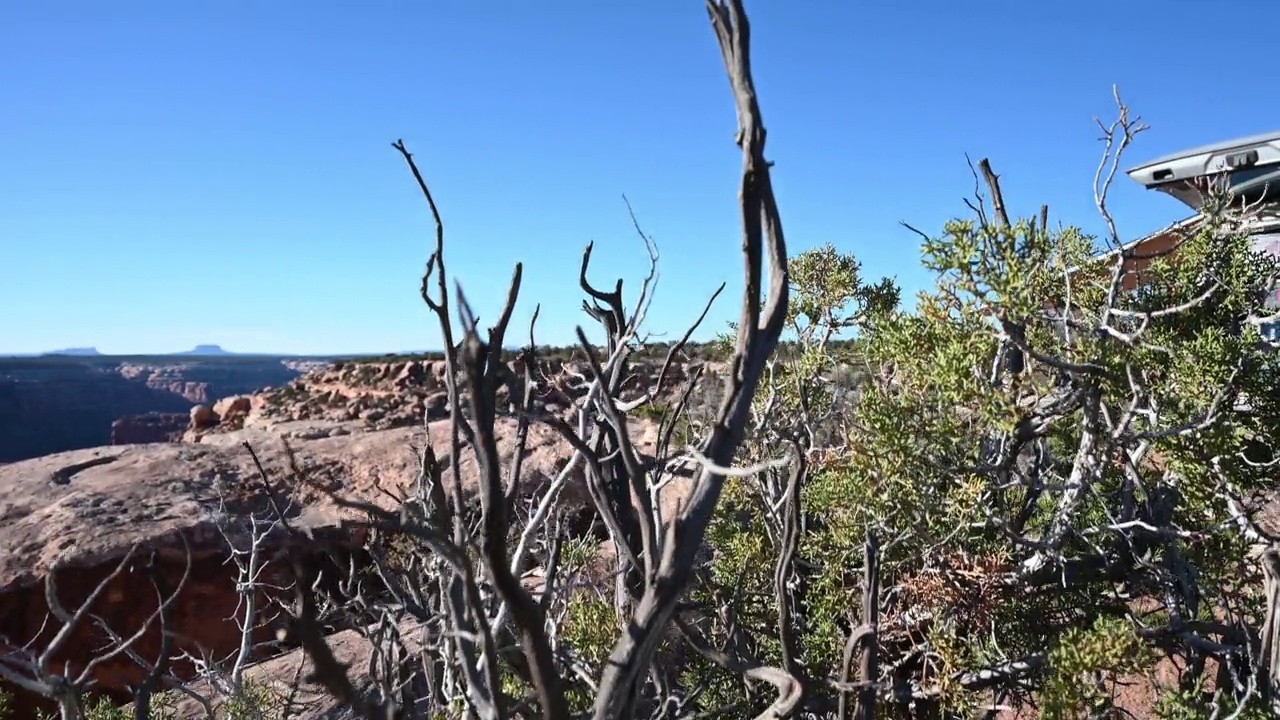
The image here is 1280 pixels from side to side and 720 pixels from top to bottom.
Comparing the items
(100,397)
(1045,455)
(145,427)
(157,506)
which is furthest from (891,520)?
(100,397)

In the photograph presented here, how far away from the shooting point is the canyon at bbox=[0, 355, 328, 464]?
5766 centimetres

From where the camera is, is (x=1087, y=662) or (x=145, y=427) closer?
(x=1087, y=662)

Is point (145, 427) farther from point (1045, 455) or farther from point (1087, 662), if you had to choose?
point (1087, 662)

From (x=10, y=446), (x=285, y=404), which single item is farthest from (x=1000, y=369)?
(x=10, y=446)

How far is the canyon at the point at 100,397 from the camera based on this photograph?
2270 inches

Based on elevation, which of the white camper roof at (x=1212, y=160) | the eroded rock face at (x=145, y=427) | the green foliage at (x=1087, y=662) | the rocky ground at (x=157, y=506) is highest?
the white camper roof at (x=1212, y=160)

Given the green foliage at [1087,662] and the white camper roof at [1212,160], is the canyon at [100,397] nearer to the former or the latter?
the white camper roof at [1212,160]

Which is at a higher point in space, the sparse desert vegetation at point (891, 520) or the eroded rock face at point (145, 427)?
the sparse desert vegetation at point (891, 520)

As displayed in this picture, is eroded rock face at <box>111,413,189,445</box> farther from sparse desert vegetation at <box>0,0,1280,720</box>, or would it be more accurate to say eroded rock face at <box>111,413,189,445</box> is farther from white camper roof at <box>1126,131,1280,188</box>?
white camper roof at <box>1126,131,1280,188</box>

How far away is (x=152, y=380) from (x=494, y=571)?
96382mm

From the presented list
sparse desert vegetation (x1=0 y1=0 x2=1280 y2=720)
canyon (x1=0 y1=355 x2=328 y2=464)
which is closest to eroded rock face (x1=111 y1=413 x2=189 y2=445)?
canyon (x1=0 y1=355 x2=328 y2=464)

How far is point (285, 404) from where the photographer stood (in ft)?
95.0

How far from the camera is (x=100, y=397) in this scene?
72125 millimetres

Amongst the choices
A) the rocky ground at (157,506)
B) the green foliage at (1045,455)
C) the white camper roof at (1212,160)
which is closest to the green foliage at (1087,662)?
the green foliage at (1045,455)
